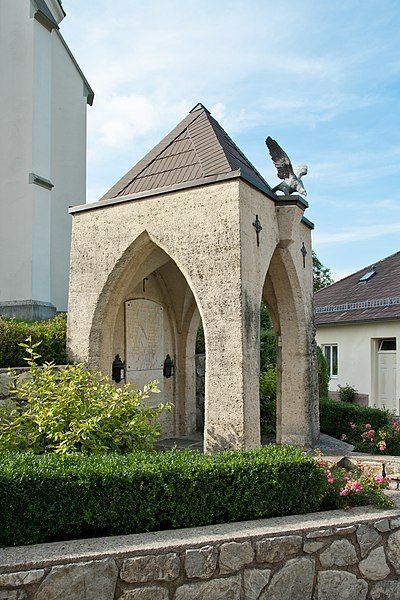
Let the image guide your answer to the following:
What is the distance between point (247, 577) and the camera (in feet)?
13.0

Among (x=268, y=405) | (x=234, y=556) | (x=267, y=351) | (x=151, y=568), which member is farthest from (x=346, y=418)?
(x=151, y=568)

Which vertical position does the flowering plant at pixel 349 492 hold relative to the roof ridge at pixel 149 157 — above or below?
below

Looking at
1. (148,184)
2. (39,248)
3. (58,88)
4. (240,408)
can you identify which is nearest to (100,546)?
(240,408)

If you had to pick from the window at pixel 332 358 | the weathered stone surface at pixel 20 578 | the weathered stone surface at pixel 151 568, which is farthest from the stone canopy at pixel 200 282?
the window at pixel 332 358

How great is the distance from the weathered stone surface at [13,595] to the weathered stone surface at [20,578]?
0.04 m

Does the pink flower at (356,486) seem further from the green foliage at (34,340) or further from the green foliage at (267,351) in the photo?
the green foliage at (267,351)

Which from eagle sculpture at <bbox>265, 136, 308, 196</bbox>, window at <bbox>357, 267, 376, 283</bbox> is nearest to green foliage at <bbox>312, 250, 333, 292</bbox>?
window at <bbox>357, 267, 376, 283</bbox>

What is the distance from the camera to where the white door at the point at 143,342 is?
821 cm

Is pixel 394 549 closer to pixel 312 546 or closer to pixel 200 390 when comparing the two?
pixel 312 546

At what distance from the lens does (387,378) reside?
1580 centimetres

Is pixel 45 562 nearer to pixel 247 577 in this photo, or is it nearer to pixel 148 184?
pixel 247 577

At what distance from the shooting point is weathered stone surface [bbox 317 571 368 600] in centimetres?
418

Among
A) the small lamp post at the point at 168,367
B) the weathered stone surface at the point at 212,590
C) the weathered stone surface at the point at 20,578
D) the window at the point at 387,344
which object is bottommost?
the weathered stone surface at the point at 212,590

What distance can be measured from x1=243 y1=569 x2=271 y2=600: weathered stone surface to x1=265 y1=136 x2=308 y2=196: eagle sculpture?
4.95m
